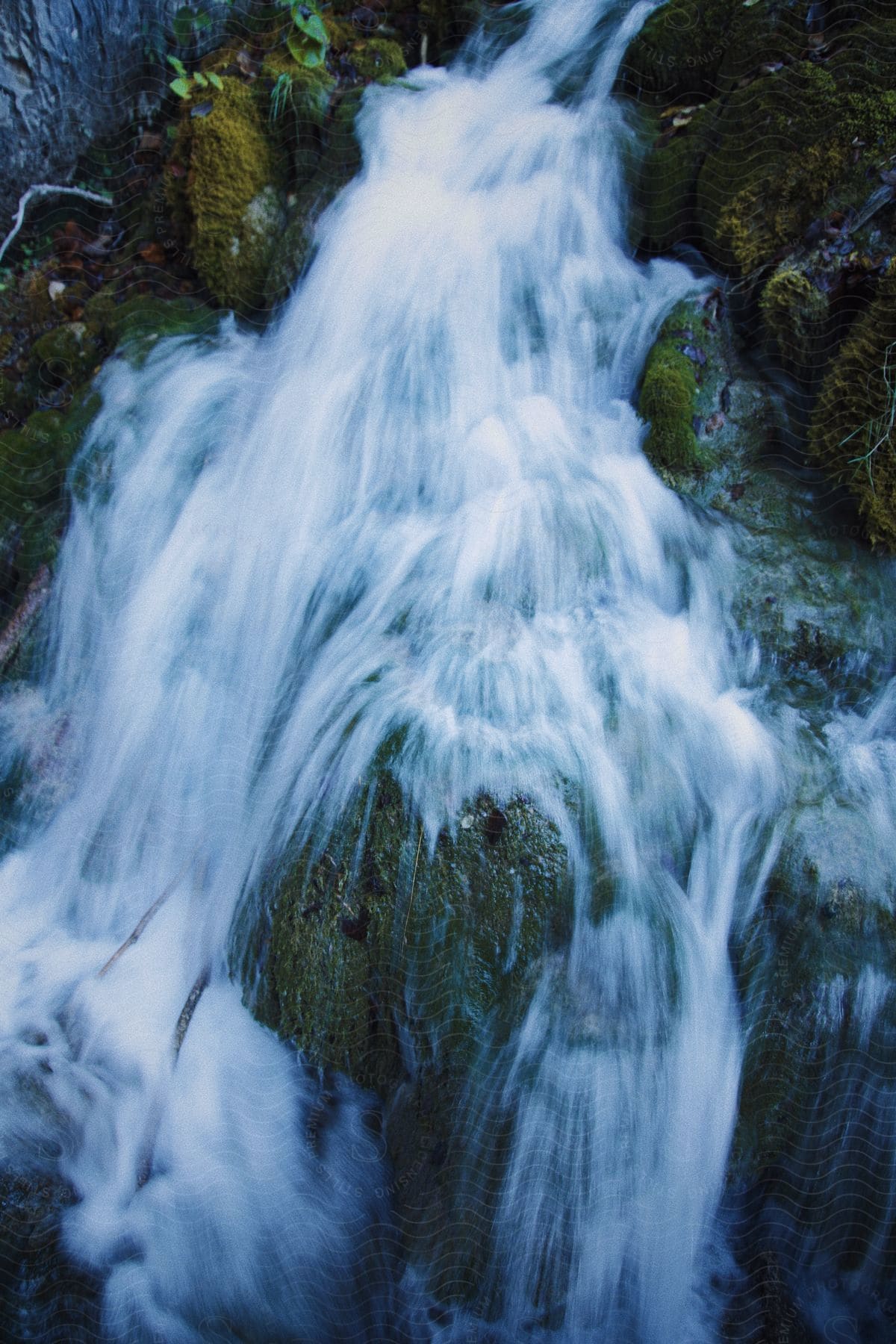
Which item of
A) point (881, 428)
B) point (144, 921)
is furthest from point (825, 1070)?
point (144, 921)

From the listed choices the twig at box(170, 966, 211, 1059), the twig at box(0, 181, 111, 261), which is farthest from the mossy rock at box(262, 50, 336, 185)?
the twig at box(170, 966, 211, 1059)

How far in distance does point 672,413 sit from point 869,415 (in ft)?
2.39

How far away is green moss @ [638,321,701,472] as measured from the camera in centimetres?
330

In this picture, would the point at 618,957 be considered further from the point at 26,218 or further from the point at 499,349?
the point at 26,218

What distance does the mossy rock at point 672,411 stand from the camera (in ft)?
10.8

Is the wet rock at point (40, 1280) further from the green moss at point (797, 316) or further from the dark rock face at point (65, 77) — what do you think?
the dark rock face at point (65, 77)

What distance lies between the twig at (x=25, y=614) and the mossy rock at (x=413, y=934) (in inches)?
75.4

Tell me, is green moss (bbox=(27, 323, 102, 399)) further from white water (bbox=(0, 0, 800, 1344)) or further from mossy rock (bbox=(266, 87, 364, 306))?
mossy rock (bbox=(266, 87, 364, 306))

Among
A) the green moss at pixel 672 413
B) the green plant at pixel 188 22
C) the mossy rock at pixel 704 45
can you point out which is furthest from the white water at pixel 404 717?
the green plant at pixel 188 22

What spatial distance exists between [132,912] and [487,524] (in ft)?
6.48

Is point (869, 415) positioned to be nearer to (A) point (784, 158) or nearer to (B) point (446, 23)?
(A) point (784, 158)

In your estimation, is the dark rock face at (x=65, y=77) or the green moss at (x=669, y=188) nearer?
the green moss at (x=669, y=188)

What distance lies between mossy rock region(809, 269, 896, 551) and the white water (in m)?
0.52

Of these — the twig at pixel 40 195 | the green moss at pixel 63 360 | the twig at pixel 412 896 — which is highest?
the twig at pixel 40 195
